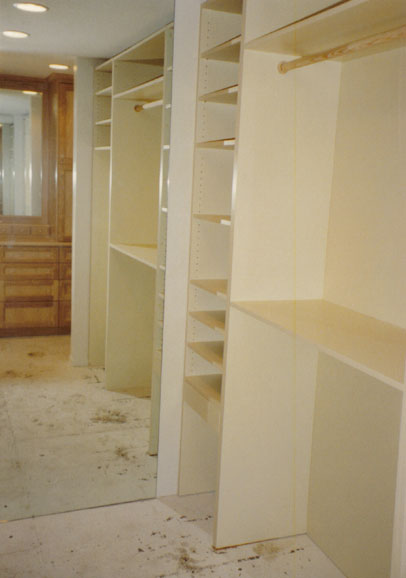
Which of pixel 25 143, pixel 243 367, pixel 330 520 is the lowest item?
pixel 330 520

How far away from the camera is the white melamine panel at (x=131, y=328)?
8.86ft

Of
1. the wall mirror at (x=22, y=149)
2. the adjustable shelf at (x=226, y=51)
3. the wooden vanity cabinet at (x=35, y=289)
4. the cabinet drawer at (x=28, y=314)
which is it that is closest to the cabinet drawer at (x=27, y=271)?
the wooden vanity cabinet at (x=35, y=289)

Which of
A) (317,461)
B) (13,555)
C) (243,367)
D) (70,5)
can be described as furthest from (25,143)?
(317,461)

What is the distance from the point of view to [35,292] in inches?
97.7

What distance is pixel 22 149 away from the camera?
2.30 m

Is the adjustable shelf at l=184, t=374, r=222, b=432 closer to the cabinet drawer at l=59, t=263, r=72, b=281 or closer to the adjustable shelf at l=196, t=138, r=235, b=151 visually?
the cabinet drawer at l=59, t=263, r=72, b=281

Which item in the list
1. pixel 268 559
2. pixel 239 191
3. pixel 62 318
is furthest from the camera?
pixel 62 318

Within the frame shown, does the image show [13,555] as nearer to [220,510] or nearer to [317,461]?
[220,510]

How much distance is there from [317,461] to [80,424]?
1079mm

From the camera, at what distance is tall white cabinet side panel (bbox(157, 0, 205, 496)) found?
2.49 m

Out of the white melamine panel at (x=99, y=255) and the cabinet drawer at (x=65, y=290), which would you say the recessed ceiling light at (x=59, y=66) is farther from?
the cabinet drawer at (x=65, y=290)

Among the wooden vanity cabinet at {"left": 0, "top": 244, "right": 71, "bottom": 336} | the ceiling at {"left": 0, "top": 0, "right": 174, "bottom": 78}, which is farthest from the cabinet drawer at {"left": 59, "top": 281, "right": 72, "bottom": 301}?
the ceiling at {"left": 0, "top": 0, "right": 174, "bottom": 78}

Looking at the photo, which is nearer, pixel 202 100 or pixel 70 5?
pixel 70 5

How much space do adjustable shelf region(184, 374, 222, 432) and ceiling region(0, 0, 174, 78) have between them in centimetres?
146
